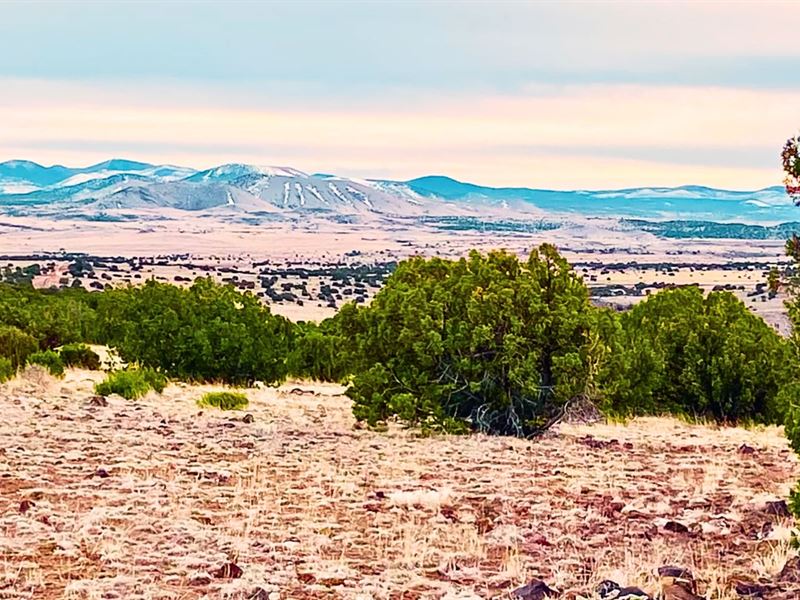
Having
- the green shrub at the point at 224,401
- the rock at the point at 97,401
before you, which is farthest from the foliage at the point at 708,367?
the rock at the point at 97,401

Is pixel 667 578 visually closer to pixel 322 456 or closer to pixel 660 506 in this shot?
pixel 660 506

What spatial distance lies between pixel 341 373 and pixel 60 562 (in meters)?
16.7

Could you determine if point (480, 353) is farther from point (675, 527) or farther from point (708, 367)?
point (675, 527)

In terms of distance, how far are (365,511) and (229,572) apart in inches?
81.5

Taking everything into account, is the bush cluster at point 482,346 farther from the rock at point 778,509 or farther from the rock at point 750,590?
the rock at point 750,590

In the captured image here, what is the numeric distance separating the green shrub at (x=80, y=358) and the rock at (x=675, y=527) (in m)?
15.3

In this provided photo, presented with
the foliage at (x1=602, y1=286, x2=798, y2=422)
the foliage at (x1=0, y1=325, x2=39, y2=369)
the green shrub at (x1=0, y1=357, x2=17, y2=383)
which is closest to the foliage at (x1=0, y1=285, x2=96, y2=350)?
the foliage at (x1=0, y1=325, x2=39, y2=369)

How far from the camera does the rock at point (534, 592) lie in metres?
6.50

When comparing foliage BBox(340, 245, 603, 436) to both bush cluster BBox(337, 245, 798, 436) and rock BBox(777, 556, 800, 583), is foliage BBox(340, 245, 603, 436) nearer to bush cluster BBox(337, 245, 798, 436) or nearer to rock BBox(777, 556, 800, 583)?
bush cluster BBox(337, 245, 798, 436)

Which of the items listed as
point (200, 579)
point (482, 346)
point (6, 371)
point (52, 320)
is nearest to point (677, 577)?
point (200, 579)

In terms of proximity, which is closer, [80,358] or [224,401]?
[224,401]

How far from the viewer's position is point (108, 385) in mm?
16172

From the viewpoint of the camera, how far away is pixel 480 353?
45.8 feet

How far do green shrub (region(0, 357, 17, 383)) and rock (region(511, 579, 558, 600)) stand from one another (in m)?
12.1
